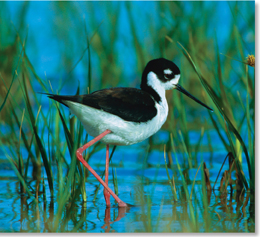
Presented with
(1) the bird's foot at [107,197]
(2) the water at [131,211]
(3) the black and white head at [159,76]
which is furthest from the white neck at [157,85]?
(1) the bird's foot at [107,197]

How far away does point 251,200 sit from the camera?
3.69 meters

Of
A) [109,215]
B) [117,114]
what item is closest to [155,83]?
[117,114]

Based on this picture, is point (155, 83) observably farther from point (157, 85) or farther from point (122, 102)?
point (122, 102)

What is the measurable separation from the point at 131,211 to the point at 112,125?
2.23 feet

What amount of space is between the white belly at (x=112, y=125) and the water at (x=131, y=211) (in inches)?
10.7

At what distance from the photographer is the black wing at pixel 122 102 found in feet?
11.2

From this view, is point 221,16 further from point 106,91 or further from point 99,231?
point 99,231

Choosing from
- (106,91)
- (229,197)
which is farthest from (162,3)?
(229,197)

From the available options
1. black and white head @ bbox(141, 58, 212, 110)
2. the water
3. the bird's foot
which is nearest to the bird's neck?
black and white head @ bbox(141, 58, 212, 110)

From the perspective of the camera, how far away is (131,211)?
3580 millimetres

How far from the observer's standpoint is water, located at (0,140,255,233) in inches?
125

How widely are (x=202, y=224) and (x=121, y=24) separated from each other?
9.92 ft

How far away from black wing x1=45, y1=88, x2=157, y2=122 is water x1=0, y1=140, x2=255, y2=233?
14.5 inches

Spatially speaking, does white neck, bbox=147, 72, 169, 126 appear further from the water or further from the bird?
the water
